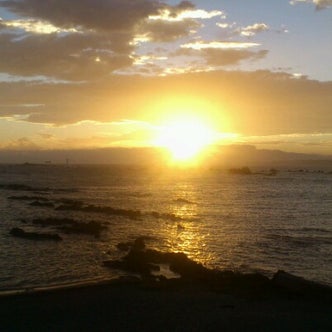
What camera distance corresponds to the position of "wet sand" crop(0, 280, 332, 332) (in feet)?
55.9

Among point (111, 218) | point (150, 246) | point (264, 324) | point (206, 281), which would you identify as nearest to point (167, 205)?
point (111, 218)

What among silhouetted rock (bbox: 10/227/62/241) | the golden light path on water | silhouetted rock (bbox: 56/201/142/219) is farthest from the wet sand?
silhouetted rock (bbox: 56/201/142/219)

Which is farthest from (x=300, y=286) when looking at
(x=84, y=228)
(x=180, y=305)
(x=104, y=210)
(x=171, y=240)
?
(x=104, y=210)

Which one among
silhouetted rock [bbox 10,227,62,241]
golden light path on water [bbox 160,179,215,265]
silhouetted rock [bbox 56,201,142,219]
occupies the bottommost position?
golden light path on water [bbox 160,179,215,265]

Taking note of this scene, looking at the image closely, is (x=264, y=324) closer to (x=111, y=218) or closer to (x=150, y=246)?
(x=150, y=246)

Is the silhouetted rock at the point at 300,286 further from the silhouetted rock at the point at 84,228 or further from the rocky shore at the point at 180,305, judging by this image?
the silhouetted rock at the point at 84,228

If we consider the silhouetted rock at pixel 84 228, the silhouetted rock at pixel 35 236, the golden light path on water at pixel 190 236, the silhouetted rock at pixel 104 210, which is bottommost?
the golden light path on water at pixel 190 236

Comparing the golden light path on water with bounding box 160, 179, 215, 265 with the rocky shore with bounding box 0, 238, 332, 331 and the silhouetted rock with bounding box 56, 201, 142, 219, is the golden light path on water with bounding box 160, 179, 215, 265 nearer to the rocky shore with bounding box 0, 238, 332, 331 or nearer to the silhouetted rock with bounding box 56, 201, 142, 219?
the silhouetted rock with bounding box 56, 201, 142, 219

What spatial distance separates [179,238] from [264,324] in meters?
22.5

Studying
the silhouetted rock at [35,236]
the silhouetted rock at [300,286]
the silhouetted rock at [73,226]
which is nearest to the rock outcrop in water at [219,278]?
the silhouetted rock at [300,286]

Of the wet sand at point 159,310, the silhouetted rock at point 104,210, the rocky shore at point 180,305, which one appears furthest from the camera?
the silhouetted rock at point 104,210

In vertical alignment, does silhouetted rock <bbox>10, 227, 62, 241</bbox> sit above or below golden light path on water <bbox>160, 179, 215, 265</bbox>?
above

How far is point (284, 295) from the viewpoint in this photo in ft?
69.8

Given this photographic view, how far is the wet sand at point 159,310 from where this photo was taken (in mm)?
17031
